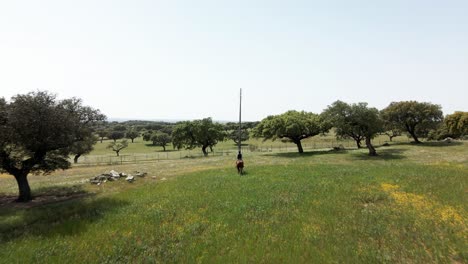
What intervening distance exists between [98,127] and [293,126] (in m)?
40.7

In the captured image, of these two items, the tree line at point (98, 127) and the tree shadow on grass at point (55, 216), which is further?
the tree line at point (98, 127)

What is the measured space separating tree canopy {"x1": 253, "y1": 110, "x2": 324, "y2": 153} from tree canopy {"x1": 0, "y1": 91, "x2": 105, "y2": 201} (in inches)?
1693

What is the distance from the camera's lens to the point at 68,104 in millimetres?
26344

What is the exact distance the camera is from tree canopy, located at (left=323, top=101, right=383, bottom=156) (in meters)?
53.5

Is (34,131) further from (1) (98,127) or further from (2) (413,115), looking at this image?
(2) (413,115)

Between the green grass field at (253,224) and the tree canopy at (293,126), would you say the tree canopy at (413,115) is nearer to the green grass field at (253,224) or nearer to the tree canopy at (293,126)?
the tree canopy at (293,126)

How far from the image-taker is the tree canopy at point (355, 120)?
5347 centimetres

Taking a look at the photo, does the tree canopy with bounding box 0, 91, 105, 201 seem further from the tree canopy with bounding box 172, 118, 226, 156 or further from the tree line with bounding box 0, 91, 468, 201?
the tree canopy with bounding box 172, 118, 226, 156

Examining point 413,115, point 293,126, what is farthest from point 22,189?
point 413,115

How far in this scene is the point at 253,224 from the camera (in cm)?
1664

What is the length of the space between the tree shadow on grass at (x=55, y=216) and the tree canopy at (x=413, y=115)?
231ft

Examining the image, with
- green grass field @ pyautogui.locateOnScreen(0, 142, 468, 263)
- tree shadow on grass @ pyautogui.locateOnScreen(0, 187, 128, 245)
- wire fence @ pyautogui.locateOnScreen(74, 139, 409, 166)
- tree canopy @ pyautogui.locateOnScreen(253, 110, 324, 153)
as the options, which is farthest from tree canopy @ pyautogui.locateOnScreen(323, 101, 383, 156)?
tree shadow on grass @ pyautogui.locateOnScreen(0, 187, 128, 245)

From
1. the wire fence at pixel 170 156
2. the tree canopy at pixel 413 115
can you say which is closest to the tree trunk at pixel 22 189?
the wire fence at pixel 170 156

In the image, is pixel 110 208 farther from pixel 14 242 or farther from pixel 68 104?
pixel 68 104
